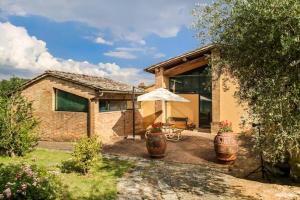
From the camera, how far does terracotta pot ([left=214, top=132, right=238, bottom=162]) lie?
14.0 m

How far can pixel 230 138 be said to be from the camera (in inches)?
558

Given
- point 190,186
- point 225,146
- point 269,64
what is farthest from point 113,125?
point 269,64

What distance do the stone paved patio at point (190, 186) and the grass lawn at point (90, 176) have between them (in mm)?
391

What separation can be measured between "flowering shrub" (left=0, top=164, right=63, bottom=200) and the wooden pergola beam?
16.0 metres

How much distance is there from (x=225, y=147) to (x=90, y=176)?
20.1 ft

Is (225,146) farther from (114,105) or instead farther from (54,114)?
(54,114)

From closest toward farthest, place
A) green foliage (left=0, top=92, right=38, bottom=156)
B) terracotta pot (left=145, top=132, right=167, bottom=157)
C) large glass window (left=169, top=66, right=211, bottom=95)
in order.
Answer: terracotta pot (left=145, top=132, right=167, bottom=157) < green foliage (left=0, top=92, right=38, bottom=156) < large glass window (left=169, top=66, right=211, bottom=95)

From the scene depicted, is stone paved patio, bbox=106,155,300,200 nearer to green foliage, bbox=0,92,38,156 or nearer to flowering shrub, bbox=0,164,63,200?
flowering shrub, bbox=0,164,63,200

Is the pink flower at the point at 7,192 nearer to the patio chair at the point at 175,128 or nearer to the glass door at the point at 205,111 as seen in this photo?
the patio chair at the point at 175,128

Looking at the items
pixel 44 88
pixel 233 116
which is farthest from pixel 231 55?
pixel 44 88

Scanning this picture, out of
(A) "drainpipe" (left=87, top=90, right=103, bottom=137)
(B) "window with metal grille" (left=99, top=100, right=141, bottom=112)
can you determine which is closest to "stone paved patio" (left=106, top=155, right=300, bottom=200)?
(A) "drainpipe" (left=87, top=90, right=103, bottom=137)

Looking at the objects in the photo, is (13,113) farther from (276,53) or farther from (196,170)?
(276,53)

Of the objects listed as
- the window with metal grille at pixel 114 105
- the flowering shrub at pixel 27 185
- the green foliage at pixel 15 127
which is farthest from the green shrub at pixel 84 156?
the window with metal grille at pixel 114 105

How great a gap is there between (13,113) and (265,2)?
12.8m
